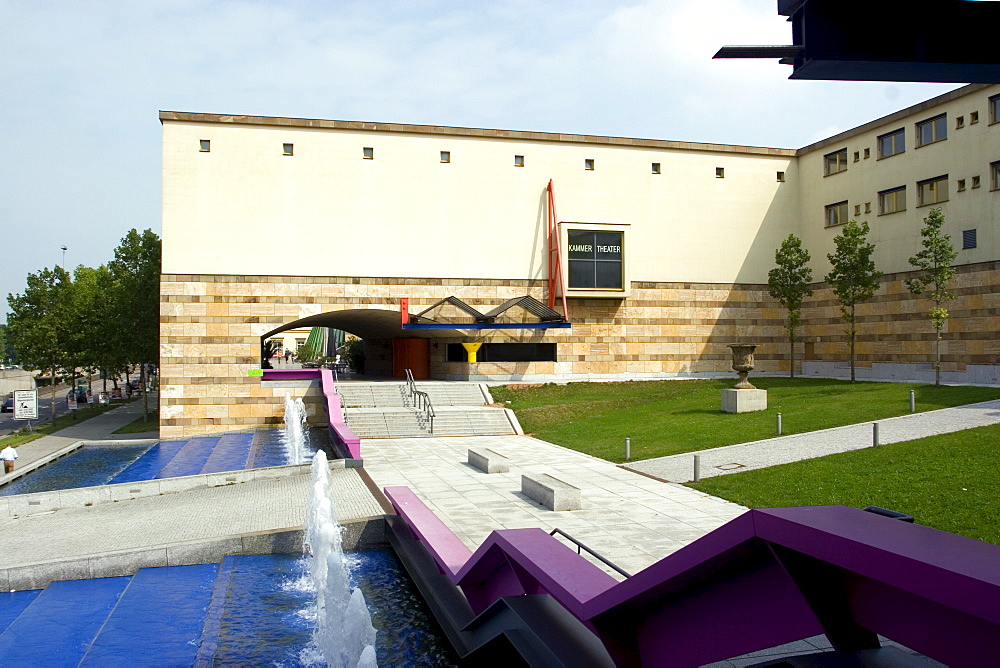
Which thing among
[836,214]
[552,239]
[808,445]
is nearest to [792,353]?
[836,214]

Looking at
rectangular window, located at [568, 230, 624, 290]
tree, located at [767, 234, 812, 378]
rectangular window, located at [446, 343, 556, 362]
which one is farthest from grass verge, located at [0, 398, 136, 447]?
tree, located at [767, 234, 812, 378]

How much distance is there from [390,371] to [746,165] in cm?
2622

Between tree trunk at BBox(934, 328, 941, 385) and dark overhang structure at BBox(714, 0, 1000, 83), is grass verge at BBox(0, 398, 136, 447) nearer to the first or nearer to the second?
dark overhang structure at BBox(714, 0, 1000, 83)

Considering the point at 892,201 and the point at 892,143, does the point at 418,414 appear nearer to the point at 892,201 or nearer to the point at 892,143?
the point at 892,201

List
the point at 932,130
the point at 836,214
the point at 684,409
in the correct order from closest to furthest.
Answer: the point at 684,409 → the point at 932,130 → the point at 836,214

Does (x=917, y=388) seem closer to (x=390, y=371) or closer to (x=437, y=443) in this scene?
(x=437, y=443)

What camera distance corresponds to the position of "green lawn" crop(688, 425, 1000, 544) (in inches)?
436

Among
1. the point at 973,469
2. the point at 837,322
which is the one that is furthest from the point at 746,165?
the point at 973,469

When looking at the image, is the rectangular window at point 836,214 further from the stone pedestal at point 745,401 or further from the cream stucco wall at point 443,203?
the stone pedestal at point 745,401

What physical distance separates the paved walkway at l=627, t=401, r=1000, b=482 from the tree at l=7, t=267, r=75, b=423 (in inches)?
1605

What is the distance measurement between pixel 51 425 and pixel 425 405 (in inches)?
994

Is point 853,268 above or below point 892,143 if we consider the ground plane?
below

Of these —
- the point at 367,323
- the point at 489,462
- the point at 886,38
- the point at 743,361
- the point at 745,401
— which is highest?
the point at 886,38

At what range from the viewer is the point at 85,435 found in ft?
121
